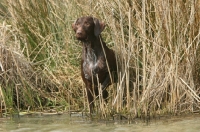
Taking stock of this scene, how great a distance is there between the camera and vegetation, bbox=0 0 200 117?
7562 mm

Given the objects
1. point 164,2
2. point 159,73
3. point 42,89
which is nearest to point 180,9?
point 164,2

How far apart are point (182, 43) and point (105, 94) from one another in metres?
1.57

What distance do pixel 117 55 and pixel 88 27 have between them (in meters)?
0.56

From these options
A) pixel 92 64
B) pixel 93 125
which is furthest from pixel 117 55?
pixel 93 125

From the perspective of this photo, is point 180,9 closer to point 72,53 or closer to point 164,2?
point 164,2

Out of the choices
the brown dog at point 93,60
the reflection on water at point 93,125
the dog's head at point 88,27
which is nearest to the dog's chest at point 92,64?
the brown dog at point 93,60

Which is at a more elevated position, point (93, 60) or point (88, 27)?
point (88, 27)

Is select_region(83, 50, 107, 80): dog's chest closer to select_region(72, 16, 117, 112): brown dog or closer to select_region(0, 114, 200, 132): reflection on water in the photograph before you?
select_region(72, 16, 117, 112): brown dog

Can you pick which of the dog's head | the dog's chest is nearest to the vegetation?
the dog's head

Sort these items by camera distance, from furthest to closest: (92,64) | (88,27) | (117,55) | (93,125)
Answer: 1. (92,64)
2. (88,27)
3. (117,55)
4. (93,125)

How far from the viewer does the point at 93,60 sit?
28.1 ft

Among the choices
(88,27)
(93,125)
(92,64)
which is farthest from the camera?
(92,64)

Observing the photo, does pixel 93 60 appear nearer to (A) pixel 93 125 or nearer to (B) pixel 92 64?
(B) pixel 92 64

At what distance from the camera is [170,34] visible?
7641mm
